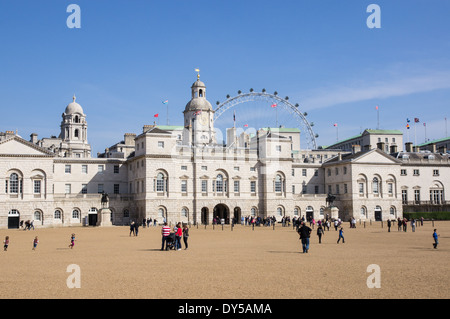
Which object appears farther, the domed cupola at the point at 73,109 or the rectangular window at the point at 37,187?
the domed cupola at the point at 73,109

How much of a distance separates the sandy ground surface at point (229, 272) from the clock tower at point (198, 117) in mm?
61260

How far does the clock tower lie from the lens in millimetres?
93000

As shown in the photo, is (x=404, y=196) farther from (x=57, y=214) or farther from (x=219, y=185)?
(x=57, y=214)

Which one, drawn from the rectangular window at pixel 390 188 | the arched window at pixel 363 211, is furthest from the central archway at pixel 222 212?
the rectangular window at pixel 390 188

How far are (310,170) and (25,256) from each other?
63.5m

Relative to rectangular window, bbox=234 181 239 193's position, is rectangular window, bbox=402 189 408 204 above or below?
below

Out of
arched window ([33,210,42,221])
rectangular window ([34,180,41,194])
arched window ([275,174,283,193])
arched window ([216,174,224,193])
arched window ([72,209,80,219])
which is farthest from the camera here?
arched window ([275,174,283,193])

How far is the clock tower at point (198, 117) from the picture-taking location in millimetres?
93000

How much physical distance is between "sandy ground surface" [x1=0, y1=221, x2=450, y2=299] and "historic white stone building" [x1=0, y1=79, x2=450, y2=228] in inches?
1425

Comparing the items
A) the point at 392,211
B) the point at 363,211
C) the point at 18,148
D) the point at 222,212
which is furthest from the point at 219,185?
the point at 392,211

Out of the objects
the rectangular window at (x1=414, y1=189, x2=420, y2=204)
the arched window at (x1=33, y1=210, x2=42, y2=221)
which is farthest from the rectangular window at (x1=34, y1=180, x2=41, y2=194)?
the rectangular window at (x1=414, y1=189, x2=420, y2=204)

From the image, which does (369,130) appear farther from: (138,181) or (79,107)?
(138,181)

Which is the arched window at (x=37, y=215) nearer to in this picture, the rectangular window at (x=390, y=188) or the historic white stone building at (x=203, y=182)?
the historic white stone building at (x=203, y=182)

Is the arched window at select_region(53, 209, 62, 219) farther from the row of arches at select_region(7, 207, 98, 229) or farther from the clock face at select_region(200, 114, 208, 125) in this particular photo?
the clock face at select_region(200, 114, 208, 125)
